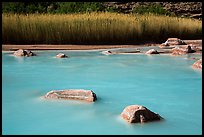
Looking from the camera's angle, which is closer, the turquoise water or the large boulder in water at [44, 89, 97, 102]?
the turquoise water

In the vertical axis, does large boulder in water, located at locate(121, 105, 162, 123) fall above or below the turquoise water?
above

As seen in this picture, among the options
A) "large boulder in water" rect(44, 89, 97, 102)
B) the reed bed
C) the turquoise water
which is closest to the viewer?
the turquoise water

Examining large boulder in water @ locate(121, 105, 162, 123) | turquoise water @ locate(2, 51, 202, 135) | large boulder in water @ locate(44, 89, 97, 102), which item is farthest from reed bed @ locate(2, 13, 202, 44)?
large boulder in water @ locate(121, 105, 162, 123)

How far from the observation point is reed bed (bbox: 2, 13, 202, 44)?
850cm

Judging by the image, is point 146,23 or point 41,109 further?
point 146,23

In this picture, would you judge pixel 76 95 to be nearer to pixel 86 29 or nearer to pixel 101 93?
pixel 101 93

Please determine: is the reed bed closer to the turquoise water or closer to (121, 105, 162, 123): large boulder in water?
the turquoise water

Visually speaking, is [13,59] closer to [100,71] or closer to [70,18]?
[100,71]

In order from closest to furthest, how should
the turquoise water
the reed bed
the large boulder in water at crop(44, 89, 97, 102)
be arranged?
the turquoise water, the large boulder in water at crop(44, 89, 97, 102), the reed bed

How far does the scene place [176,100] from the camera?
3.45 meters

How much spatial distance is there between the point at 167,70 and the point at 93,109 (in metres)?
2.32

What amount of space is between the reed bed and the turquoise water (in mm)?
2081

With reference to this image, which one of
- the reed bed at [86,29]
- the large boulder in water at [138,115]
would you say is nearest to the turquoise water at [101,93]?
the large boulder in water at [138,115]

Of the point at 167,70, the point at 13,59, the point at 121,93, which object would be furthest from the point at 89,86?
the point at 13,59
